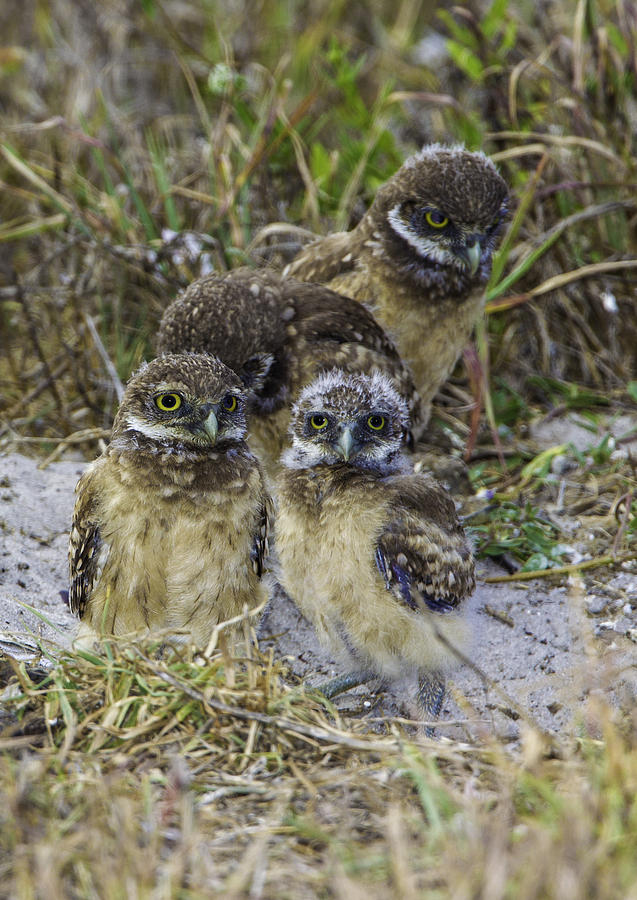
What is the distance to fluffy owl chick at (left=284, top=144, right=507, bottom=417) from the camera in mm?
4613

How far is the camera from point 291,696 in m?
2.95

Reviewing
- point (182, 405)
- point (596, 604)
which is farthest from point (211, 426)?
point (596, 604)

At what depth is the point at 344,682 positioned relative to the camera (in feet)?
12.2

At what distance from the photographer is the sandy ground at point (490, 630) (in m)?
3.54

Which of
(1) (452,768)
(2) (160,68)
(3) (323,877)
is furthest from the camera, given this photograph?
(2) (160,68)

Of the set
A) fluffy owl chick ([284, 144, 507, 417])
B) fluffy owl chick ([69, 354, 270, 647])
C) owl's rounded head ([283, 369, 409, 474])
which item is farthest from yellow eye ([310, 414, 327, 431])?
fluffy owl chick ([284, 144, 507, 417])

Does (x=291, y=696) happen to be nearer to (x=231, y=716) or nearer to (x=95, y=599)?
(x=231, y=716)

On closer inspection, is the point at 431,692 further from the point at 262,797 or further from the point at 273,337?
the point at 273,337

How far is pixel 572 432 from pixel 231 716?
10.1ft

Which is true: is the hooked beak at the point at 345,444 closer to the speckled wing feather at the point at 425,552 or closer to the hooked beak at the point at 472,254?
the speckled wing feather at the point at 425,552

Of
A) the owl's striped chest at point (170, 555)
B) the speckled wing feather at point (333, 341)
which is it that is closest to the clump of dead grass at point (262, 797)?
the owl's striped chest at point (170, 555)

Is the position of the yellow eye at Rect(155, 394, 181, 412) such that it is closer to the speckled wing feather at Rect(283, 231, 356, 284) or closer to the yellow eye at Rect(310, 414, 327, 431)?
the yellow eye at Rect(310, 414, 327, 431)

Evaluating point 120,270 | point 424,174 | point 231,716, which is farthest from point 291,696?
point 120,270

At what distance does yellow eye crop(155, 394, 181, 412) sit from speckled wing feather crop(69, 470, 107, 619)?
40cm
